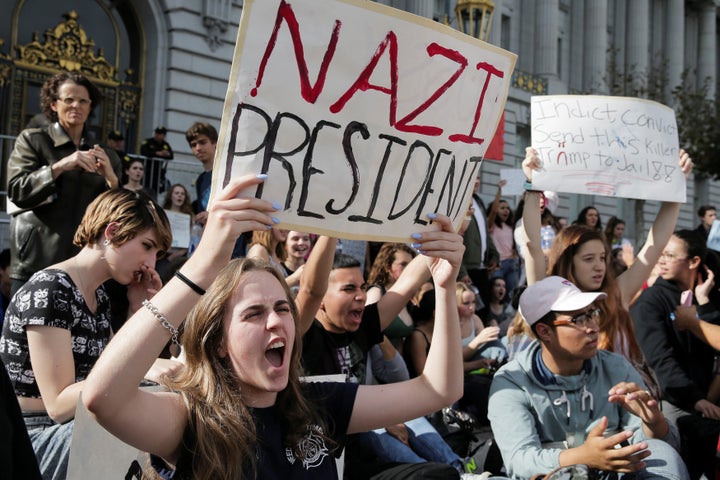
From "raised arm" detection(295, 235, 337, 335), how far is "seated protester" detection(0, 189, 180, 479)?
61cm

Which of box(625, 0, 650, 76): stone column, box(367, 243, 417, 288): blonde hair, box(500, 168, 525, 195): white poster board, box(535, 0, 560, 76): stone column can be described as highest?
box(625, 0, 650, 76): stone column

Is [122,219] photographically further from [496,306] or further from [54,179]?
[496,306]

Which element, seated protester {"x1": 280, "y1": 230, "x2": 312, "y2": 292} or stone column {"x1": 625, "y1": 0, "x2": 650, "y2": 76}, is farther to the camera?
stone column {"x1": 625, "y1": 0, "x2": 650, "y2": 76}

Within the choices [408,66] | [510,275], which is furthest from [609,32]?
[408,66]

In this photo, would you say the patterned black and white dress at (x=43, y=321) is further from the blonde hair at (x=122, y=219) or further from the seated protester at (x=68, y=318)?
the blonde hair at (x=122, y=219)

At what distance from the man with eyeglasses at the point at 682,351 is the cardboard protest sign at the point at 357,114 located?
2309mm

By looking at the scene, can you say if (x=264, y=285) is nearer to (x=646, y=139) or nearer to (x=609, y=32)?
(x=646, y=139)

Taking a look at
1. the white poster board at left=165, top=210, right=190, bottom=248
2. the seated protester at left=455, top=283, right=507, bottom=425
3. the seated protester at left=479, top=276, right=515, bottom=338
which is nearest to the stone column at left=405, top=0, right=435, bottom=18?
the seated protester at left=479, top=276, right=515, bottom=338

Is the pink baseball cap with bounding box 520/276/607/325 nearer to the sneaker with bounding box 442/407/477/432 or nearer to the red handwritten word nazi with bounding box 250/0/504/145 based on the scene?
the red handwritten word nazi with bounding box 250/0/504/145

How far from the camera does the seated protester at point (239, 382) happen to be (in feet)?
6.33

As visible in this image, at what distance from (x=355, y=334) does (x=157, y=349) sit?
224 centimetres

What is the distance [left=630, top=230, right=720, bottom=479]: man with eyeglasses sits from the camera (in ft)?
13.7

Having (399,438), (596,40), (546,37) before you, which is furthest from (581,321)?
(596,40)

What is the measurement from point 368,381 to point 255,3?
2890 mm
